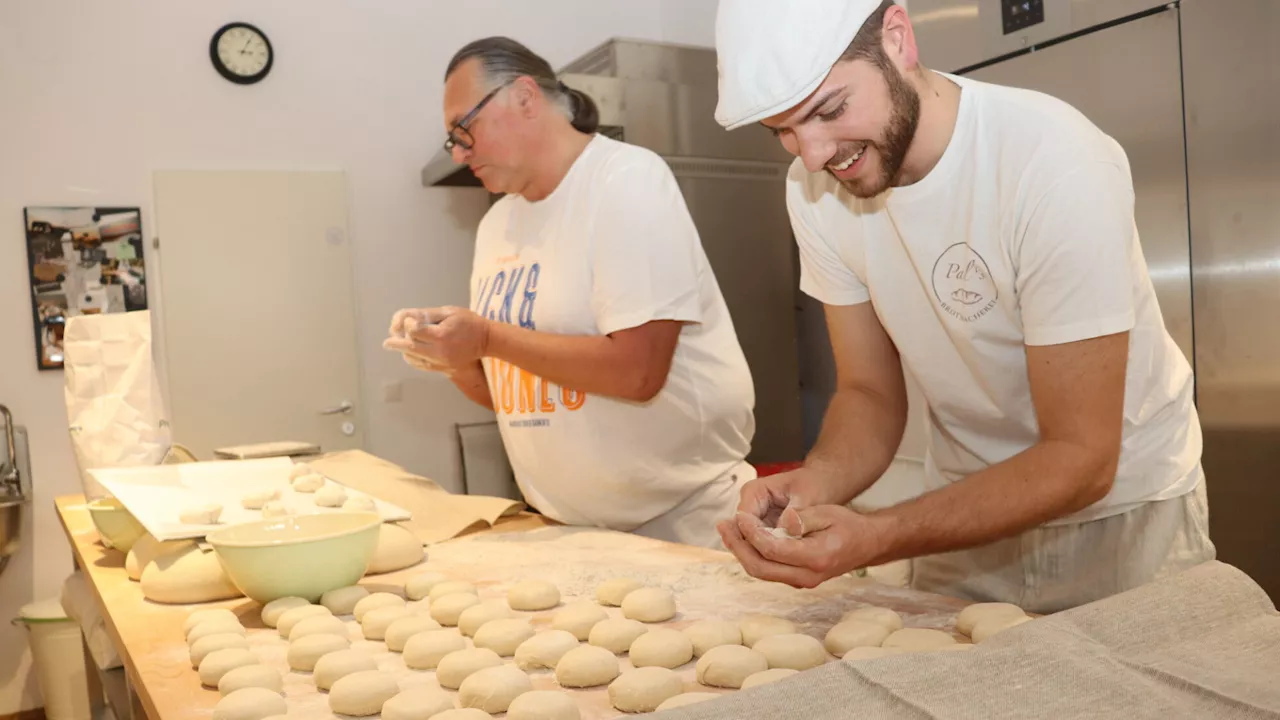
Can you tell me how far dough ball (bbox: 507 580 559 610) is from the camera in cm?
127

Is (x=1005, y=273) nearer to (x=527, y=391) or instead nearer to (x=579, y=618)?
(x=579, y=618)

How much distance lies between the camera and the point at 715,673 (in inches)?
38.6

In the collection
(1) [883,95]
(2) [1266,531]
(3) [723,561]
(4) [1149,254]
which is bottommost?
(2) [1266,531]

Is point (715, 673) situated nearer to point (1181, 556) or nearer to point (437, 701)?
point (437, 701)

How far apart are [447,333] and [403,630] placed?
65cm

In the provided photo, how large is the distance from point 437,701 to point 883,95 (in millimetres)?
801

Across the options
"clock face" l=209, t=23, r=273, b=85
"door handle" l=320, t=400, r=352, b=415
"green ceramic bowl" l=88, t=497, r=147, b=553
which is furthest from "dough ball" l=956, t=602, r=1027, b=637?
"clock face" l=209, t=23, r=273, b=85

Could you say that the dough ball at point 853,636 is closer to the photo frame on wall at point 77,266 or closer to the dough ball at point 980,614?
the dough ball at point 980,614

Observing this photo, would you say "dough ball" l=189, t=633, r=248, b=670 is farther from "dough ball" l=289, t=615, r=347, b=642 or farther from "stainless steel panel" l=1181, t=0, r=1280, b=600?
"stainless steel panel" l=1181, t=0, r=1280, b=600

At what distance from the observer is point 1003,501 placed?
114 cm

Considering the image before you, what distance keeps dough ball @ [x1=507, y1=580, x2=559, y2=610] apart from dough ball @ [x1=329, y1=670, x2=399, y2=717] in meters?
0.31

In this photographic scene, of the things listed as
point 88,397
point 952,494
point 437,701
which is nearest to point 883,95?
point 952,494

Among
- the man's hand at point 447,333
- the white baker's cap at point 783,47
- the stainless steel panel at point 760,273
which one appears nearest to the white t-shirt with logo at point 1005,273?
the white baker's cap at point 783,47

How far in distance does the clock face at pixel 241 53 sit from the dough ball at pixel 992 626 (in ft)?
13.2
